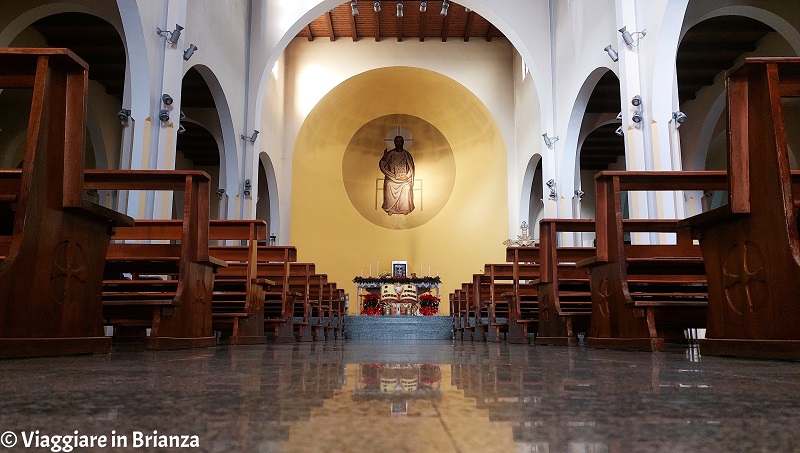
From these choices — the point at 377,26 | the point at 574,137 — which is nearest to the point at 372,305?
the point at 574,137

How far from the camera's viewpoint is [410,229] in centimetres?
1677

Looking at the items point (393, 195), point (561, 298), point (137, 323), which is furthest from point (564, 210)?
point (137, 323)

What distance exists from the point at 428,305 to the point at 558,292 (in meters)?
9.27

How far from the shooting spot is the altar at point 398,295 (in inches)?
→ 573

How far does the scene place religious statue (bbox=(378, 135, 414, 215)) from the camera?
1691 cm

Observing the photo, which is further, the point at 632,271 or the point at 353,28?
the point at 353,28

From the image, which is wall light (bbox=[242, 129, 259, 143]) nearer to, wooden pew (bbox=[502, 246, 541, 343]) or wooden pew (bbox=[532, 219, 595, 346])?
wooden pew (bbox=[502, 246, 541, 343])

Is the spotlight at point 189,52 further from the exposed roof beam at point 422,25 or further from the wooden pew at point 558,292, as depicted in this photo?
the exposed roof beam at point 422,25

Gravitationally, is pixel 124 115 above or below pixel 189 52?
below

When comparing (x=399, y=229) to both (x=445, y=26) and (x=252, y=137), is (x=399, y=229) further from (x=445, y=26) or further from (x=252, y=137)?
(x=252, y=137)

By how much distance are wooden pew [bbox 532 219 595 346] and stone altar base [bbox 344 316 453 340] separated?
5.55 meters

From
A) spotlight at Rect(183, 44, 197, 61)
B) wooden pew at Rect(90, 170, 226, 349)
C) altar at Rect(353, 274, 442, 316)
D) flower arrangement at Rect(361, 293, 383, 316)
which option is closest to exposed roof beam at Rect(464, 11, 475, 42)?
altar at Rect(353, 274, 442, 316)

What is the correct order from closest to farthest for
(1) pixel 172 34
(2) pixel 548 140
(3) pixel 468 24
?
(1) pixel 172 34, (2) pixel 548 140, (3) pixel 468 24

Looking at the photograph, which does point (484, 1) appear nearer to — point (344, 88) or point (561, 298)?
point (344, 88)
